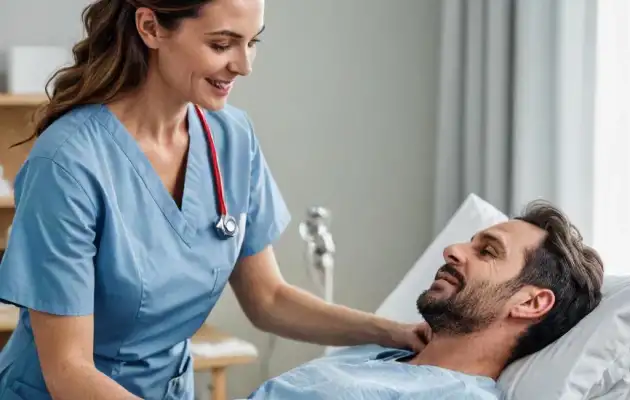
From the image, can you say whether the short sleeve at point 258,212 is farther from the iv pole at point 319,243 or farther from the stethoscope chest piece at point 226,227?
the iv pole at point 319,243

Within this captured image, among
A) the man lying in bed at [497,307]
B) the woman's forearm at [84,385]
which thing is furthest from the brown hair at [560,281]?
the woman's forearm at [84,385]

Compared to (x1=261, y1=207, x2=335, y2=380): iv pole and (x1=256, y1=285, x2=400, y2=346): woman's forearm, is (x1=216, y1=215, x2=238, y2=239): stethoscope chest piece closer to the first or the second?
(x1=256, y1=285, x2=400, y2=346): woman's forearm

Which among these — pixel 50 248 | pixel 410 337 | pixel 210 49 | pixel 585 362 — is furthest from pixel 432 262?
pixel 50 248

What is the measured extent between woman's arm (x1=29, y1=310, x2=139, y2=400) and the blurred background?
133 centimetres

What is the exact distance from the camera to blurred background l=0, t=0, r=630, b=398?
2.62 metres

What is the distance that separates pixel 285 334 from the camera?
79.0 inches

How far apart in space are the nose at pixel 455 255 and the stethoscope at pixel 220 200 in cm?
38

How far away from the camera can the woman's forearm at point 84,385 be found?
1516 mm

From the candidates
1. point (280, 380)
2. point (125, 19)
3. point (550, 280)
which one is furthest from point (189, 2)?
point (550, 280)

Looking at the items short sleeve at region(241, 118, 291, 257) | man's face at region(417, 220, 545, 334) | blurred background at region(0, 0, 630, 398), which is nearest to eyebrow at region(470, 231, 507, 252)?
man's face at region(417, 220, 545, 334)

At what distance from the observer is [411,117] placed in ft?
11.1

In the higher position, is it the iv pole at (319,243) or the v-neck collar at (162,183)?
the v-neck collar at (162,183)

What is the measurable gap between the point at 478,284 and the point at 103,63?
74 centimetres

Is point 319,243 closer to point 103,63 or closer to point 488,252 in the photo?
point 488,252
